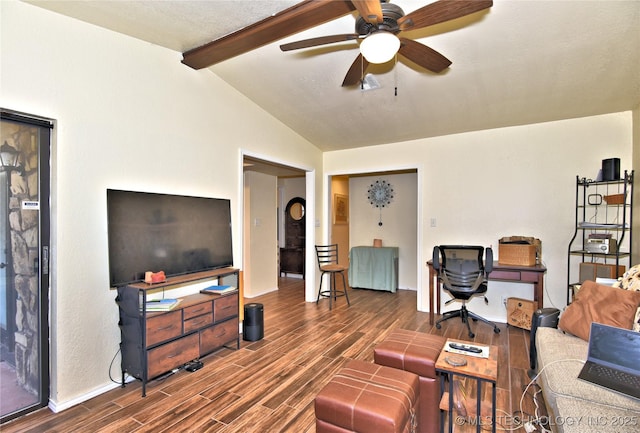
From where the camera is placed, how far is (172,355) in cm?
249

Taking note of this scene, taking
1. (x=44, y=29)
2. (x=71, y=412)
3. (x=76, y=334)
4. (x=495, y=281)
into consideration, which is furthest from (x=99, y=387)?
(x=495, y=281)

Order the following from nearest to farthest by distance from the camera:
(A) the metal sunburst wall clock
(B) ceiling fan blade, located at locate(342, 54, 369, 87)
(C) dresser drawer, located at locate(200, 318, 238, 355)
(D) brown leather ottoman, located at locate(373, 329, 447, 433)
A: 1. (D) brown leather ottoman, located at locate(373, 329, 447, 433)
2. (B) ceiling fan blade, located at locate(342, 54, 369, 87)
3. (C) dresser drawer, located at locate(200, 318, 238, 355)
4. (A) the metal sunburst wall clock

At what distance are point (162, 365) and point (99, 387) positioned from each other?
485 mm

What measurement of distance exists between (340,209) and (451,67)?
360 centimetres

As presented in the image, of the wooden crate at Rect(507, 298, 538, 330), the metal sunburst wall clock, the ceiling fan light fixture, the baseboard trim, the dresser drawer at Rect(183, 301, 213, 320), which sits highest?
the ceiling fan light fixture

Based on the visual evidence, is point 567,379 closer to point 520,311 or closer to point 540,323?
point 540,323

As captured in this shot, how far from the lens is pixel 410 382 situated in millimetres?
1685

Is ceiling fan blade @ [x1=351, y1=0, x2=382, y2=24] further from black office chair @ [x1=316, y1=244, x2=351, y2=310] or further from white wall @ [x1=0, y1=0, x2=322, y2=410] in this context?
black office chair @ [x1=316, y1=244, x2=351, y2=310]

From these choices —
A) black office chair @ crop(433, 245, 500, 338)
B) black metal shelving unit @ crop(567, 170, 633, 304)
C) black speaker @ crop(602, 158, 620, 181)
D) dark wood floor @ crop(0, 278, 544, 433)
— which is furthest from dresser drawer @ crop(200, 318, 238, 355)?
black speaker @ crop(602, 158, 620, 181)

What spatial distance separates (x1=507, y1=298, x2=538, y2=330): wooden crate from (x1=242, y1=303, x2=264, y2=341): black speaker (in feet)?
9.95

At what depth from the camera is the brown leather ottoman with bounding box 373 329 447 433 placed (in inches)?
73.0

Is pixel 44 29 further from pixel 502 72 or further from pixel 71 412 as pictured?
pixel 502 72

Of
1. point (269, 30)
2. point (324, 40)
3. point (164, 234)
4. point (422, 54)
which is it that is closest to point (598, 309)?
point (422, 54)

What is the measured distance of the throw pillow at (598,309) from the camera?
2.03 metres
